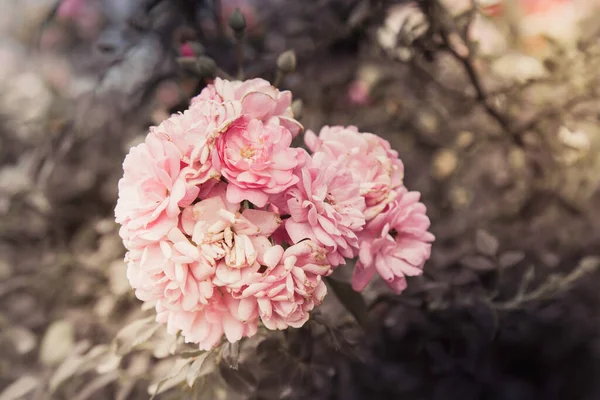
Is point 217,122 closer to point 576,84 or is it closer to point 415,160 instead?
point 415,160

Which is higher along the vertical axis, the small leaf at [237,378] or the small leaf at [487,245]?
the small leaf at [487,245]

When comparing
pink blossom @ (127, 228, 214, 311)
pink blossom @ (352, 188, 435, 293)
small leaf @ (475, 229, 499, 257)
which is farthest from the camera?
small leaf @ (475, 229, 499, 257)

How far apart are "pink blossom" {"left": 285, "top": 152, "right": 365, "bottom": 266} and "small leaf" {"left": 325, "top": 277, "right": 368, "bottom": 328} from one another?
0.16 m

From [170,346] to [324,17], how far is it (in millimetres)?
821

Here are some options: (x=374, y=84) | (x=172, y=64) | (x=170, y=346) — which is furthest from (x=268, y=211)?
(x=374, y=84)

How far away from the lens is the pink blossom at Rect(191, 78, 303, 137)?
662 mm

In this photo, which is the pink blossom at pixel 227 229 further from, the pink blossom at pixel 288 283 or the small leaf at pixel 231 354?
the small leaf at pixel 231 354

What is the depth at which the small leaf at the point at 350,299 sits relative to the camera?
2.64ft

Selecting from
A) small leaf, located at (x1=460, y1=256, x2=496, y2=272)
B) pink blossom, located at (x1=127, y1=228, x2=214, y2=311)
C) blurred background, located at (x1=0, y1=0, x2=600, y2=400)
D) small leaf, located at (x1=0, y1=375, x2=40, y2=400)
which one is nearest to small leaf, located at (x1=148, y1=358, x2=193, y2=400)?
blurred background, located at (x1=0, y1=0, x2=600, y2=400)

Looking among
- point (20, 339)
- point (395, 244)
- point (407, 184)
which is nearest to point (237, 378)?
point (395, 244)

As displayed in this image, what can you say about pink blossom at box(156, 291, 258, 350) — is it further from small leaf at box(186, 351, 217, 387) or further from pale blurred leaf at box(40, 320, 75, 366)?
pale blurred leaf at box(40, 320, 75, 366)

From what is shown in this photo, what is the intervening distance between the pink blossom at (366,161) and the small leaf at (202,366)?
0.90 feet

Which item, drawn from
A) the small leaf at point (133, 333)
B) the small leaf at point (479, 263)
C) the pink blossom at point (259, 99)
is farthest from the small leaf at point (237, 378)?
the small leaf at point (479, 263)

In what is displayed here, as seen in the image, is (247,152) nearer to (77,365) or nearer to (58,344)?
(77,365)
